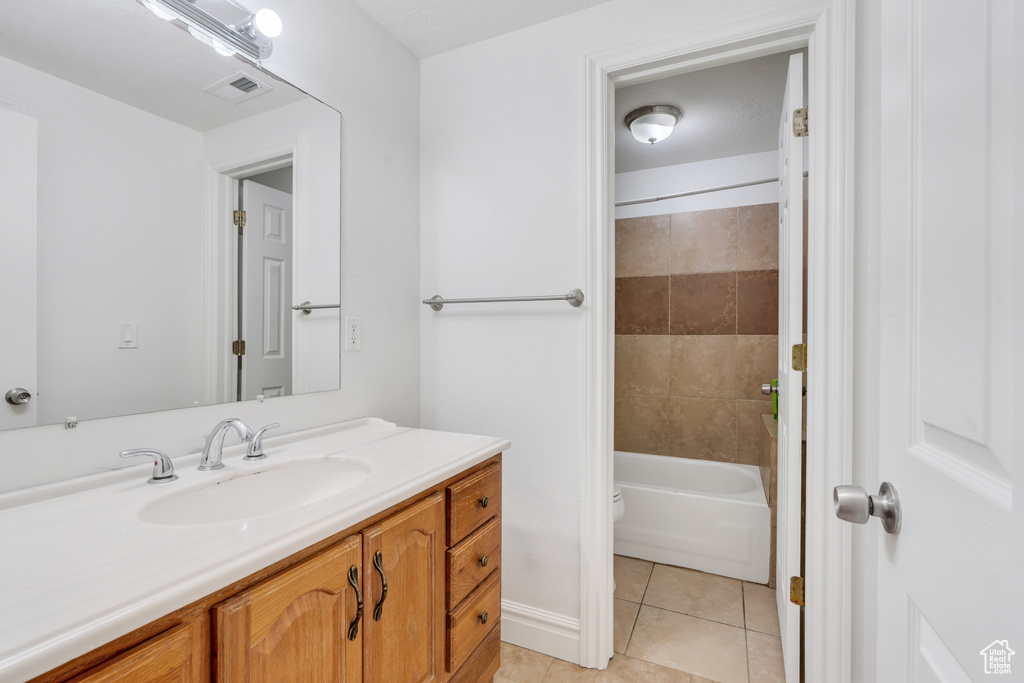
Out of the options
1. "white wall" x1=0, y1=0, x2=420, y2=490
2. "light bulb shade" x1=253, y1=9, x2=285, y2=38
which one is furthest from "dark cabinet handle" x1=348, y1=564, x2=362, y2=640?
"light bulb shade" x1=253, y1=9, x2=285, y2=38

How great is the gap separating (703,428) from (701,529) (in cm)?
81

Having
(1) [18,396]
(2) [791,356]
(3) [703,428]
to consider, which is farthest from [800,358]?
(1) [18,396]

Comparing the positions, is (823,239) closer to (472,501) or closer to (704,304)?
A: (472,501)

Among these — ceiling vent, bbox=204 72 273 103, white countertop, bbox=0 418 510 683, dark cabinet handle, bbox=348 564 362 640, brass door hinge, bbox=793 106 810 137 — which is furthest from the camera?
brass door hinge, bbox=793 106 810 137

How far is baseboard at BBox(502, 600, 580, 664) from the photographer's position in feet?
5.46

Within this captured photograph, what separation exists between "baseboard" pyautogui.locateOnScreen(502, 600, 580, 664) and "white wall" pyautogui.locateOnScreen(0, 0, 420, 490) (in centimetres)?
82

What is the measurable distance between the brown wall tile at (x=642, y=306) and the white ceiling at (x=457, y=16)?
184 cm

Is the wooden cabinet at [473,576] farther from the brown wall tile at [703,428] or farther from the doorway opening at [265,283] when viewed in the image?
the brown wall tile at [703,428]

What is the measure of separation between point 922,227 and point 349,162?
5.15 feet

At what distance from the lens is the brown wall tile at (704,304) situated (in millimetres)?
2924

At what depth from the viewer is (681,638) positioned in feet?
5.90

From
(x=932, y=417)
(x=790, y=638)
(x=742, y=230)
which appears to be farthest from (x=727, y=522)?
(x=932, y=417)

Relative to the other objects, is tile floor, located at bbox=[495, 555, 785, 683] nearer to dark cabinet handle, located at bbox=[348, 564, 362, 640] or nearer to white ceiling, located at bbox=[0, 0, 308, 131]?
dark cabinet handle, located at bbox=[348, 564, 362, 640]

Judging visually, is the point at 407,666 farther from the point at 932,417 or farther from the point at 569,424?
the point at 932,417
